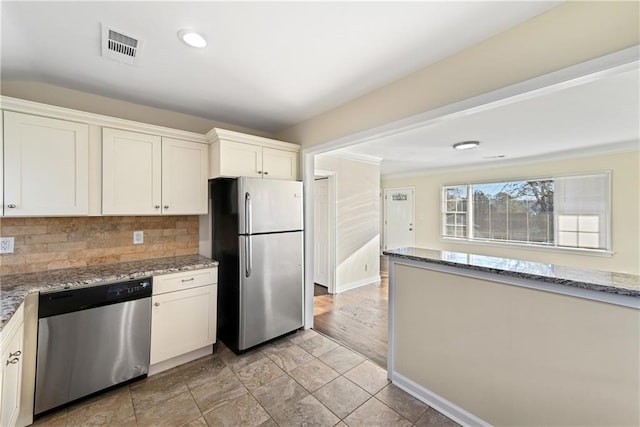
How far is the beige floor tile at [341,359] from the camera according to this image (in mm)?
2367

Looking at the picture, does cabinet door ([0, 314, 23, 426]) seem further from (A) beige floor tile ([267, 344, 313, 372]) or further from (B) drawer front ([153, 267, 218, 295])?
(A) beige floor tile ([267, 344, 313, 372])

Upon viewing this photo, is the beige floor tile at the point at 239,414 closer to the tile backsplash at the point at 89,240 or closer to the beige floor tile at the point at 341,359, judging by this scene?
the beige floor tile at the point at 341,359

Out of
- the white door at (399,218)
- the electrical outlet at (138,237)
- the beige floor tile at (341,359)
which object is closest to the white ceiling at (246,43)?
the electrical outlet at (138,237)

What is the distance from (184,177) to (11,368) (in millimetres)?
1701

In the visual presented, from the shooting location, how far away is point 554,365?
4.54 ft

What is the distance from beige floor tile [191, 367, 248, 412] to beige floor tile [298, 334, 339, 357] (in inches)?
29.6

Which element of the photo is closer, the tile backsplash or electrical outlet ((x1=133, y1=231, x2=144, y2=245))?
the tile backsplash

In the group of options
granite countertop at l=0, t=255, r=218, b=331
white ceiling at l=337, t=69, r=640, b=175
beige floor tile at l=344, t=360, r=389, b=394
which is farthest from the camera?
white ceiling at l=337, t=69, r=640, b=175

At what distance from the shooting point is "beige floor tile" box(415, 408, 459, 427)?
5.61 feet

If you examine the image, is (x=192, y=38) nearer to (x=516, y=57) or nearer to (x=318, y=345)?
(x=516, y=57)

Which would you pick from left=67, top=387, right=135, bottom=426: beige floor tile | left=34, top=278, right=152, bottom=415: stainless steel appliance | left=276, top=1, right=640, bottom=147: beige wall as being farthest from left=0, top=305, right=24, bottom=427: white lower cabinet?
left=276, top=1, right=640, bottom=147: beige wall

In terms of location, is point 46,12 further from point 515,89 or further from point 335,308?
point 335,308

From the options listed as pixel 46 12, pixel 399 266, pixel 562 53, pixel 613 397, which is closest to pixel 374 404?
pixel 399 266

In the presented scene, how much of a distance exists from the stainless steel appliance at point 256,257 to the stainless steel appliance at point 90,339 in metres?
0.70
